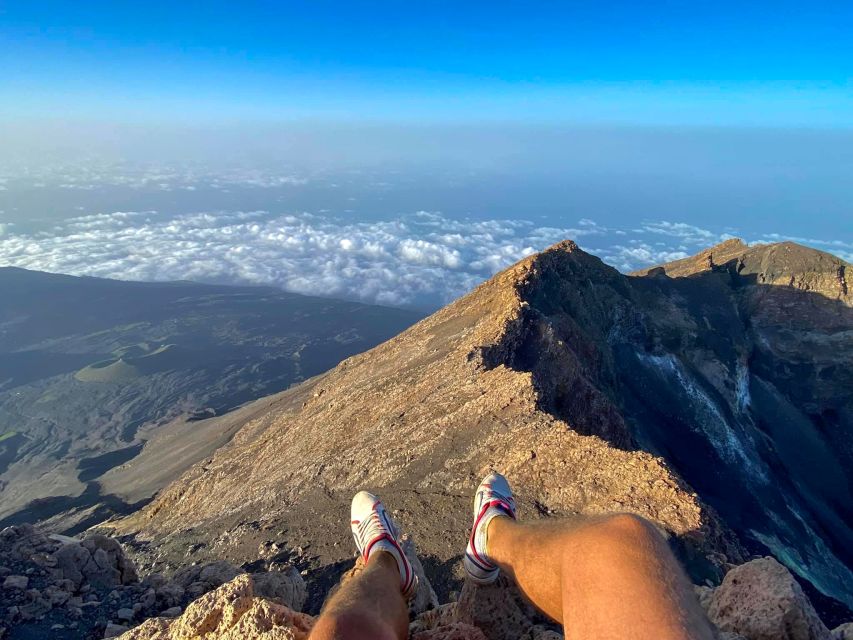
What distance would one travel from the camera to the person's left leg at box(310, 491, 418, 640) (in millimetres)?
3572

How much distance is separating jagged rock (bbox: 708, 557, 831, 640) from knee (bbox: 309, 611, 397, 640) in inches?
140

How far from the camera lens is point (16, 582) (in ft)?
24.1

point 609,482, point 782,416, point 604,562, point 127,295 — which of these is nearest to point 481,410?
point 609,482

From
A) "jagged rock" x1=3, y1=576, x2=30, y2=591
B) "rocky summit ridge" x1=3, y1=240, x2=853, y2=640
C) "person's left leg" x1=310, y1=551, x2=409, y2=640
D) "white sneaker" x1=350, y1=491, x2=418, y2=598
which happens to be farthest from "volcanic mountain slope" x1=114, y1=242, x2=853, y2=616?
"person's left leg" x1=310, y1=551, x2=409, y2=640

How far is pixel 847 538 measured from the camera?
23.9 meters

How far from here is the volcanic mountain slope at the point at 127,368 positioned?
38.3 metres

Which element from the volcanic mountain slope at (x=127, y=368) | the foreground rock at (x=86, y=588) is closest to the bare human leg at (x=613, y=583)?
the foreground rock at (x=86, y=588)

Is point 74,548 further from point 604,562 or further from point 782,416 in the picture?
point 782,416

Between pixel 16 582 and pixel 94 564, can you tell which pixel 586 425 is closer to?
pixel 94 564

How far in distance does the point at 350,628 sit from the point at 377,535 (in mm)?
2566

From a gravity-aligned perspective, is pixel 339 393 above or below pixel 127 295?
above

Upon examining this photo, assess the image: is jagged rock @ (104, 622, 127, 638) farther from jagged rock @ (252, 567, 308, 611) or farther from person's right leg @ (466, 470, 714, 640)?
person's right leg @ (466, 470, 714, 640)

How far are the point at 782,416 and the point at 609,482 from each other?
25.9m

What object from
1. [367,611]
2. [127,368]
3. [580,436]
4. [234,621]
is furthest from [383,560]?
[127,368]
